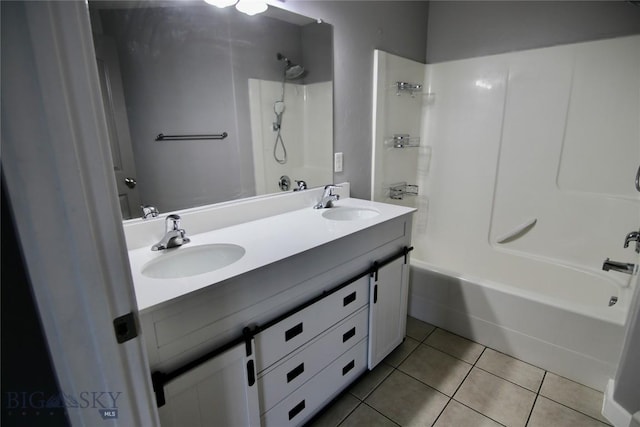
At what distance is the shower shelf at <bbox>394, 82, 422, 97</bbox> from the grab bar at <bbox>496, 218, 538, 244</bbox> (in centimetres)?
127

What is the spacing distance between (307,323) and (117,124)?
1045mm

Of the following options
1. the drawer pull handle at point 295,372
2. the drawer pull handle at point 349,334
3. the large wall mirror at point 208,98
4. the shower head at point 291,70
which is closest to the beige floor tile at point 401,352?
the drawer pull handle at point 349,334

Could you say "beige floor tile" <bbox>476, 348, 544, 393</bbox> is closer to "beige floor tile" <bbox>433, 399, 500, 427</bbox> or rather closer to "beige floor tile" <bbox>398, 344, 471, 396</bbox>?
"beige floor tile" <bbox>398, 344, 471, 396</bbox>

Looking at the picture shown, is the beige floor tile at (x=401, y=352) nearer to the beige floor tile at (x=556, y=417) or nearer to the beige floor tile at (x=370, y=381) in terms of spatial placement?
the beige floor tile at (x=370, y=381)

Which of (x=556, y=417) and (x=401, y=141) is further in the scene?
(x=401, y=141)

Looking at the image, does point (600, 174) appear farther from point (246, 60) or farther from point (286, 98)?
point (246, 60)

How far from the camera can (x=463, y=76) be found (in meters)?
2.37

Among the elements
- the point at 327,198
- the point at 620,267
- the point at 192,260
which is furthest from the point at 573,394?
the point at 192,260

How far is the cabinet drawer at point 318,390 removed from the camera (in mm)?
1206

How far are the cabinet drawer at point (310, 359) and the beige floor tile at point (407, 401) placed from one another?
327 millimetres

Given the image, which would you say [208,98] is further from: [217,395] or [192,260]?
[217,395]

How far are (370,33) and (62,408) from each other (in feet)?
7.21

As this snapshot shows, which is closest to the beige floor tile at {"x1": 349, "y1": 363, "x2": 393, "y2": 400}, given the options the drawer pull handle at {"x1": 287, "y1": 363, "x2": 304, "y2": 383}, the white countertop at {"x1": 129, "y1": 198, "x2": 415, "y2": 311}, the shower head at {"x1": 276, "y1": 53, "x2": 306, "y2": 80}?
the drawer pull handle at {"x1": 287, "y1": 363, "x2": 304, "y2": 383}

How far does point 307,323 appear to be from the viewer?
1.23 m
